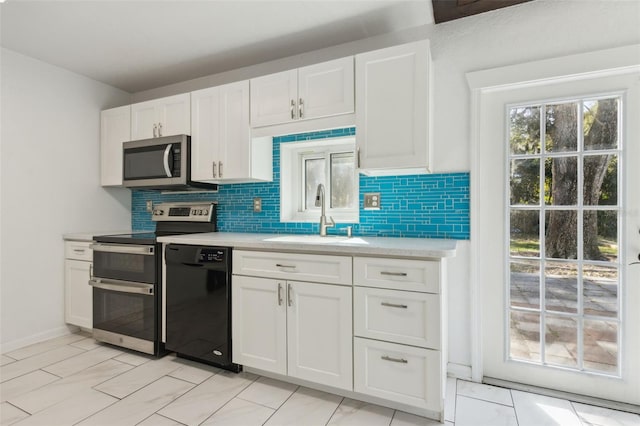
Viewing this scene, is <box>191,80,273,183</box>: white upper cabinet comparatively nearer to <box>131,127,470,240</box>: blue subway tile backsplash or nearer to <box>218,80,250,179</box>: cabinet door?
<box>218,80,250,179</box>: cabinet door

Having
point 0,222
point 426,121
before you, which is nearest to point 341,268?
point 426,121

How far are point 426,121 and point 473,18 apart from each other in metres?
0.81

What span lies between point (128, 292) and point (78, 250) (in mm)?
758

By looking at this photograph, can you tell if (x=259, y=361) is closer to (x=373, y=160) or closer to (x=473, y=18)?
(x=373, y=160)

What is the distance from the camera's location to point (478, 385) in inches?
81.0

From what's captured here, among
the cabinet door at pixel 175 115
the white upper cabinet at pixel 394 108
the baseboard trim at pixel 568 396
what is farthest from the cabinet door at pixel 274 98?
the baseboard trim at pixel 568 396

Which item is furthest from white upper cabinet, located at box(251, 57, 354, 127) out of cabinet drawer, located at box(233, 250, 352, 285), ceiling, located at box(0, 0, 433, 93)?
cabinet drawer, located at box(233, 250, 352, 285)

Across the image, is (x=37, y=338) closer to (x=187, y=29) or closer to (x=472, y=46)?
(x=187, y=29)

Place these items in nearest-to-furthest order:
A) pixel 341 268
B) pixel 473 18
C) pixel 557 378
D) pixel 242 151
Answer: pixel 341 268 < pixel 557 378 < pixel 473 18 < pixel 242 151

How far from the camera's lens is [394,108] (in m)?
2.00

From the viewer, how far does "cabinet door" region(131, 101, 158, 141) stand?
2.89 metres

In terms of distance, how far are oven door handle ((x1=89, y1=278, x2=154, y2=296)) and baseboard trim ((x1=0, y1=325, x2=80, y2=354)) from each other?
2.01 ft

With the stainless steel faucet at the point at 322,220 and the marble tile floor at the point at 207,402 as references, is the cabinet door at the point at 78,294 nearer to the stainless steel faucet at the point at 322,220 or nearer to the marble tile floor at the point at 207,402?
the marble tile floor at the point at 207,402

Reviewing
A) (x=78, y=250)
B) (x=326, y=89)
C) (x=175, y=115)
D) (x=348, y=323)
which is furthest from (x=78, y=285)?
(x=326, y=89)
